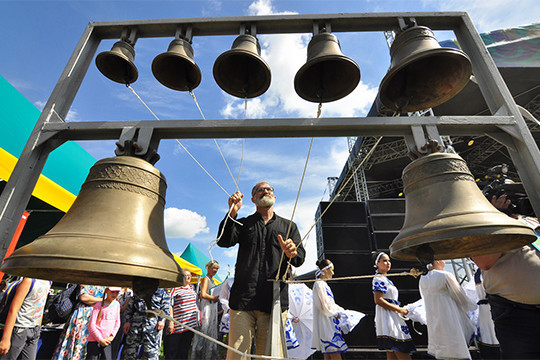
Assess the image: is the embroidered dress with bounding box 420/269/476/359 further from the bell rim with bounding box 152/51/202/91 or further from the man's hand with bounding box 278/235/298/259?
the bell rim with bounding box 152/51/202/91

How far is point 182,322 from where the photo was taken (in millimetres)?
4051

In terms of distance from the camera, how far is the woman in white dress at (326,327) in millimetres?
3885

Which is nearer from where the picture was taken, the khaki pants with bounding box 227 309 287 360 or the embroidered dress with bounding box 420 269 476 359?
the khaki pants with bounding box 227 309 287 360

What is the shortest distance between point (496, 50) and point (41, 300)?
10243mm

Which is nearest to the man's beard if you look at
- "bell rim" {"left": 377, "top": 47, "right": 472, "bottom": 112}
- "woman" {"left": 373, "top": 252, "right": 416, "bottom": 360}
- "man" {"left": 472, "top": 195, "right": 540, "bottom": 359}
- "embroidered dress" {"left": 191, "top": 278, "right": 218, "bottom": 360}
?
"bell rim" {"left": 377, "top": 47, "right": 472, "bottom": 112}

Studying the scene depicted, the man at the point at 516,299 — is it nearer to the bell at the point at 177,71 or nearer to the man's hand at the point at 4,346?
the bell at the point at 177,71

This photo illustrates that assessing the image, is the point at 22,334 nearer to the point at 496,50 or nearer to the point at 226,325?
the point at 226,325

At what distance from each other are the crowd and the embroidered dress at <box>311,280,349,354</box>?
0.01 metres

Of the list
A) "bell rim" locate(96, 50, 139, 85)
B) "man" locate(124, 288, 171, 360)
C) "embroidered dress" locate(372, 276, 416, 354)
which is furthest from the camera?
"man" locate(124, 288, 171, 360)

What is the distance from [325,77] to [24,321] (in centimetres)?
370

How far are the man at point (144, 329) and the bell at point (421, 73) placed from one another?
3.80 metres

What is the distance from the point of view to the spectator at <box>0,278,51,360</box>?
→ 8.43 feet

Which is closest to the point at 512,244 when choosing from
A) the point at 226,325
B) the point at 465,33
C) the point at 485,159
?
the point at 465,33

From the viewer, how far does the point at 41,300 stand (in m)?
2.93
